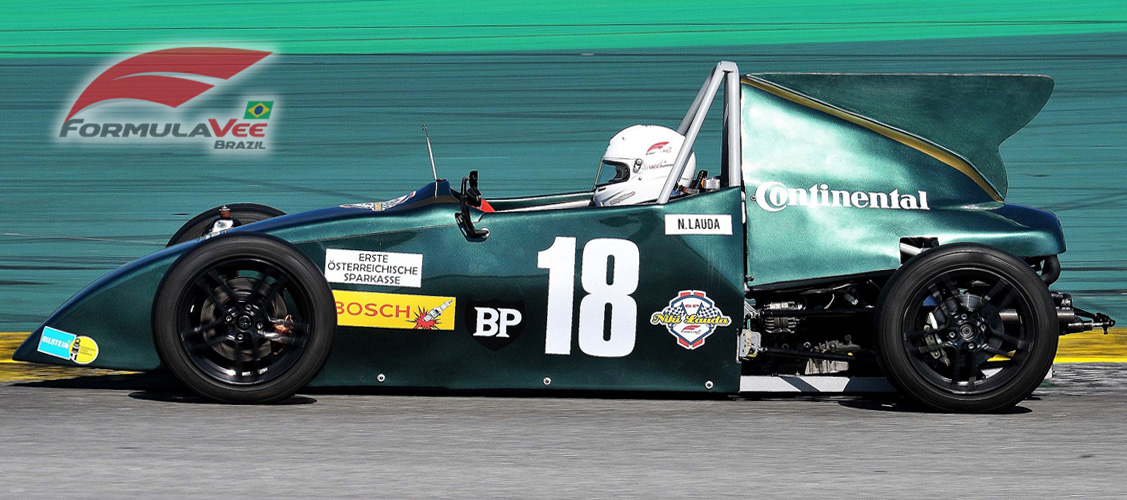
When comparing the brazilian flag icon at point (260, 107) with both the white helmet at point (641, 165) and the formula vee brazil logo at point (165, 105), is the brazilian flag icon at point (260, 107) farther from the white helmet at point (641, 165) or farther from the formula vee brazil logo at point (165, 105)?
the white helmet at point (641, 165)

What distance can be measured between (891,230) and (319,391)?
8.25ft

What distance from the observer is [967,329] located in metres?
5.59

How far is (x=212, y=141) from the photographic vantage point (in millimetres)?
14406

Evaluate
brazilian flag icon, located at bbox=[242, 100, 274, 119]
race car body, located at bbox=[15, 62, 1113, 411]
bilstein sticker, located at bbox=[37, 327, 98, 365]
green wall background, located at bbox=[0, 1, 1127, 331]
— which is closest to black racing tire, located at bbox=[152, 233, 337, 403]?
race car body, located at bbox=[15, 62, 1113, 411]

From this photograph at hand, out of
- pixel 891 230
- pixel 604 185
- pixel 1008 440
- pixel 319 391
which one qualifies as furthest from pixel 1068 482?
pixel 319 391

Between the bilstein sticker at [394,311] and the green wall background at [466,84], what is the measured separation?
21.2ft

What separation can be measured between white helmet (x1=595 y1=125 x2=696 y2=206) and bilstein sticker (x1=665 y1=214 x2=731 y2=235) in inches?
21.0

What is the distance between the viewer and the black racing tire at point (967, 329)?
18.1ft

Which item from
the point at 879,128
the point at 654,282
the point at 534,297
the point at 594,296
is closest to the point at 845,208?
the point at 879,128

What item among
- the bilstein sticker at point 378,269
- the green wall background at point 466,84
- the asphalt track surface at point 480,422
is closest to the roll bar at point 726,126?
the asphalt track surface at point 480,422

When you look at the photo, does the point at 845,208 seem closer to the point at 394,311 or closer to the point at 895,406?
the point at 895,406

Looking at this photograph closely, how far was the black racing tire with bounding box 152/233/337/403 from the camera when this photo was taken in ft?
17.7

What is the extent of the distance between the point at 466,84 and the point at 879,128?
31.8 ft

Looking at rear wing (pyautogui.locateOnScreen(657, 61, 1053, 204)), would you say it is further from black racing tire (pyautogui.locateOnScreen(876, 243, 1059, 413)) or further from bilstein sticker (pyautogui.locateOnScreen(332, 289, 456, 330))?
bilstein sticker (pyautogui.locateOnScreen(332, 289, 456, 330))
